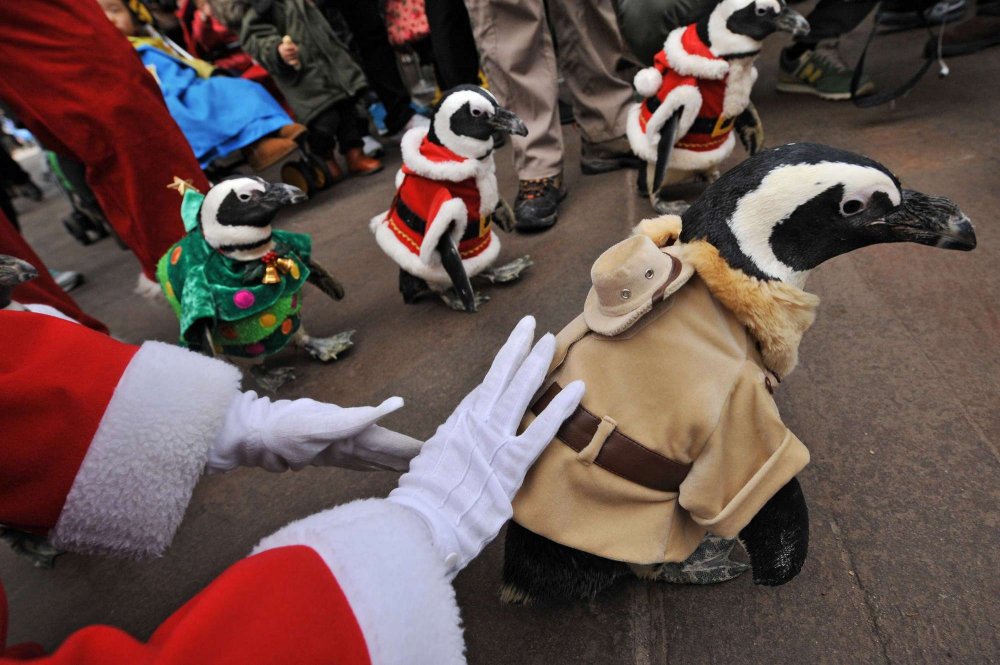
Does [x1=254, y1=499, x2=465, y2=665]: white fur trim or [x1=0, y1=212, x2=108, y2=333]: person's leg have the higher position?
[x1=254, y1=499, x2=465, y2=665]: white fur trim

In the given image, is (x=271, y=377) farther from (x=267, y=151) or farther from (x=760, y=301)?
(x=267, y=151)

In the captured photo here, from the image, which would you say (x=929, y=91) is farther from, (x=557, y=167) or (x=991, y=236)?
(x=557, y=167)

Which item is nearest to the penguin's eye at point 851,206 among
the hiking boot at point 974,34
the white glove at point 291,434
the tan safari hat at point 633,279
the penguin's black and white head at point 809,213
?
the penguin's black and white head at point 809,213

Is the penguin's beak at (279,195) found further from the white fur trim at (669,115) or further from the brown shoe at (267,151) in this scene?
the brown shoe at (267,151)

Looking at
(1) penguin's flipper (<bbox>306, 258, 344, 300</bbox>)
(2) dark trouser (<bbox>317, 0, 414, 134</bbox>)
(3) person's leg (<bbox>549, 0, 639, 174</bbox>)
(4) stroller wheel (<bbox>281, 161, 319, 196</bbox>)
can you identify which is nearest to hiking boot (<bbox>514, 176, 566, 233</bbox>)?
(3) person's leg (<bbox>549, 0, 639, 174</bbox>)

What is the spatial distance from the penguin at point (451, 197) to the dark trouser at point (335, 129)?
5.87 ft

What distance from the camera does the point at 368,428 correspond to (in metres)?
0.97

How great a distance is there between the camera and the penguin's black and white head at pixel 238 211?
147 centimetres

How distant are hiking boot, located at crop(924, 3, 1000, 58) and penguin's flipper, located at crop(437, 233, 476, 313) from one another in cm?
276

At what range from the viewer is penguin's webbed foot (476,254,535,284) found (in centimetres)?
196

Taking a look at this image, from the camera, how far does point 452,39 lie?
2857mm

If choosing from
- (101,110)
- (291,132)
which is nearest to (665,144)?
(101,110)

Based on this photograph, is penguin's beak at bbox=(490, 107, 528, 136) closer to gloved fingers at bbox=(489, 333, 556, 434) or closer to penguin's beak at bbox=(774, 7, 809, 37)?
penguin's beak at bbox=(774, 7, 809, 37)

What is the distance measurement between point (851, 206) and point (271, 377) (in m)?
1.64
